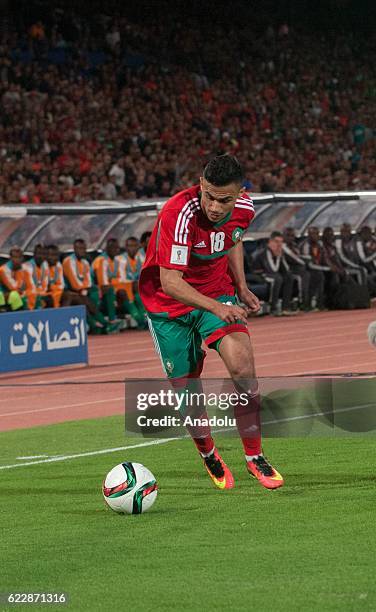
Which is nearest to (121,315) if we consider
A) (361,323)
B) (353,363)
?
(361,323)

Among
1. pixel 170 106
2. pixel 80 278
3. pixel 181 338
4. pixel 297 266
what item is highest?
pixel 181 338

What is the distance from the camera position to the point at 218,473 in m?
8.77

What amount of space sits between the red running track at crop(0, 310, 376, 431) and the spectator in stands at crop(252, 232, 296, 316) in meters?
0.90

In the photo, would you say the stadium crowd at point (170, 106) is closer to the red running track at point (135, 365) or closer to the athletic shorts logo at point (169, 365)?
the red running track at point (135, 365)

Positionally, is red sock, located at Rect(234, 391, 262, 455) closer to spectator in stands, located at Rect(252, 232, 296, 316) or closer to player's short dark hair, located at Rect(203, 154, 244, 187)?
player's short dark hair, located at Rect(203, 154, 244, 187)

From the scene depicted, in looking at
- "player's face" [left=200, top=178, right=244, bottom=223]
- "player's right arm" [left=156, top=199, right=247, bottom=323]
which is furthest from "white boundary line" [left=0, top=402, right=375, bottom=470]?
"player's face" [left=200, top=178, right=244, bottom=223]

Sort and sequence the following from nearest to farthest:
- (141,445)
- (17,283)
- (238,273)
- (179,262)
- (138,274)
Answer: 1. (179,262)
2. (238,273)
3. (141,445)
4. (17,283)
5. (138,274)

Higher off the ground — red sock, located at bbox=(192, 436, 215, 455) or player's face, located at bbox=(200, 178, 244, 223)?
player's face, located at bbox=(200, 178, 244, 223)

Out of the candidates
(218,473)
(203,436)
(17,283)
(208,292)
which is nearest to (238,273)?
(208,292)

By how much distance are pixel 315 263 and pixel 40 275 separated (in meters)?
7.67

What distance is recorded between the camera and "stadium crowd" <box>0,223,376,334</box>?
23.0m

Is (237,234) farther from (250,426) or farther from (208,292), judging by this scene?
(250,426)

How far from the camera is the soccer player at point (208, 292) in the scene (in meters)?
8.30

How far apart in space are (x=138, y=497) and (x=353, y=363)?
1090 cm
